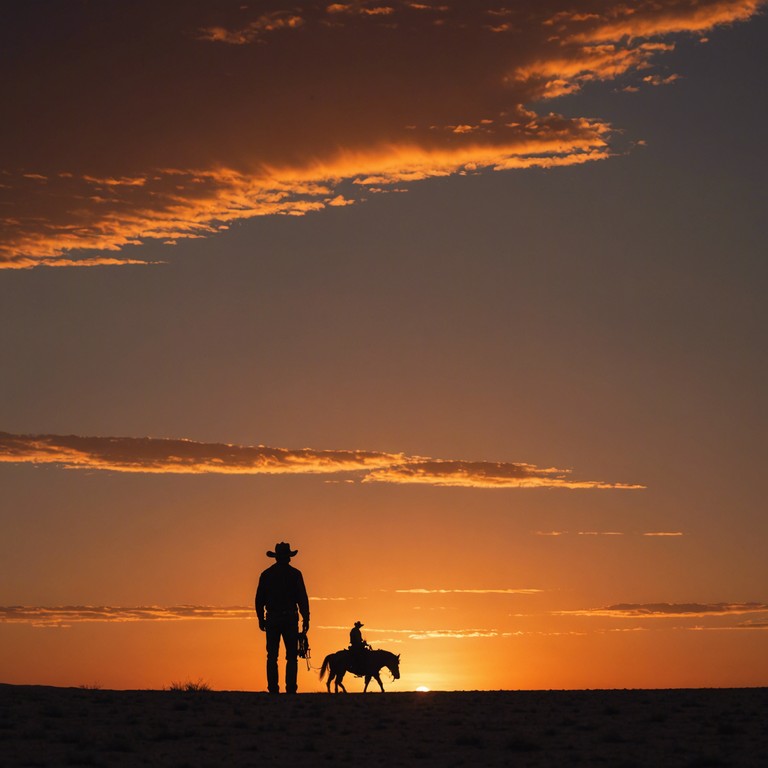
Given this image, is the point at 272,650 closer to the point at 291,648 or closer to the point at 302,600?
the point at 291,648

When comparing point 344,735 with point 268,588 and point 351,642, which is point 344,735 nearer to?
point 268,588

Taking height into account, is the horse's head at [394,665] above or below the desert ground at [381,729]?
above

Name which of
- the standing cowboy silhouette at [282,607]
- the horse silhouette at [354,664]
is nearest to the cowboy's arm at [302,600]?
the standing cowboy silhouette at [282,607]

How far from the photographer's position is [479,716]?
20438mm

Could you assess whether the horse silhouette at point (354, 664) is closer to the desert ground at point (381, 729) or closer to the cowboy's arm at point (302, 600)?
the cowboy's arm at point (302, 600)

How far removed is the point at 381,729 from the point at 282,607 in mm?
10094

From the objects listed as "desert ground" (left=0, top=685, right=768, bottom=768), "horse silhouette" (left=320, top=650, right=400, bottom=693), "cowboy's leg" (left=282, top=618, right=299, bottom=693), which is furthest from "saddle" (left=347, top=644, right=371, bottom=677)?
"desert ground" (left=0, top=685, right=768, bottom=768)

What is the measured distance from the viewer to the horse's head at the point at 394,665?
3147 cm

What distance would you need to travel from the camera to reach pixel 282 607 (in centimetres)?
2842

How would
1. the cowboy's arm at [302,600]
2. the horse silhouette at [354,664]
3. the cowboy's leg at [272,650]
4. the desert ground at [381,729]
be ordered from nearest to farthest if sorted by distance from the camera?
the desert ground at [381,729] < the cowboy's leg at [272,650] < the cowboy's arm at [302,600] < the horse silhouette at [354,664]

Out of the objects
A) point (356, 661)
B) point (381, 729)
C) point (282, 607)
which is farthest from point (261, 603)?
point (381, 729)

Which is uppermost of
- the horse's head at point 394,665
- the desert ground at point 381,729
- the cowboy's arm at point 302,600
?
the cowboy's arm at point 302,600

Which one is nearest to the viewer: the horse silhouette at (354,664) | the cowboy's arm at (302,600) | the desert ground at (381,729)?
the desert ground at (381,729)

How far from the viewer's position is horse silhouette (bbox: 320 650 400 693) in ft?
102
